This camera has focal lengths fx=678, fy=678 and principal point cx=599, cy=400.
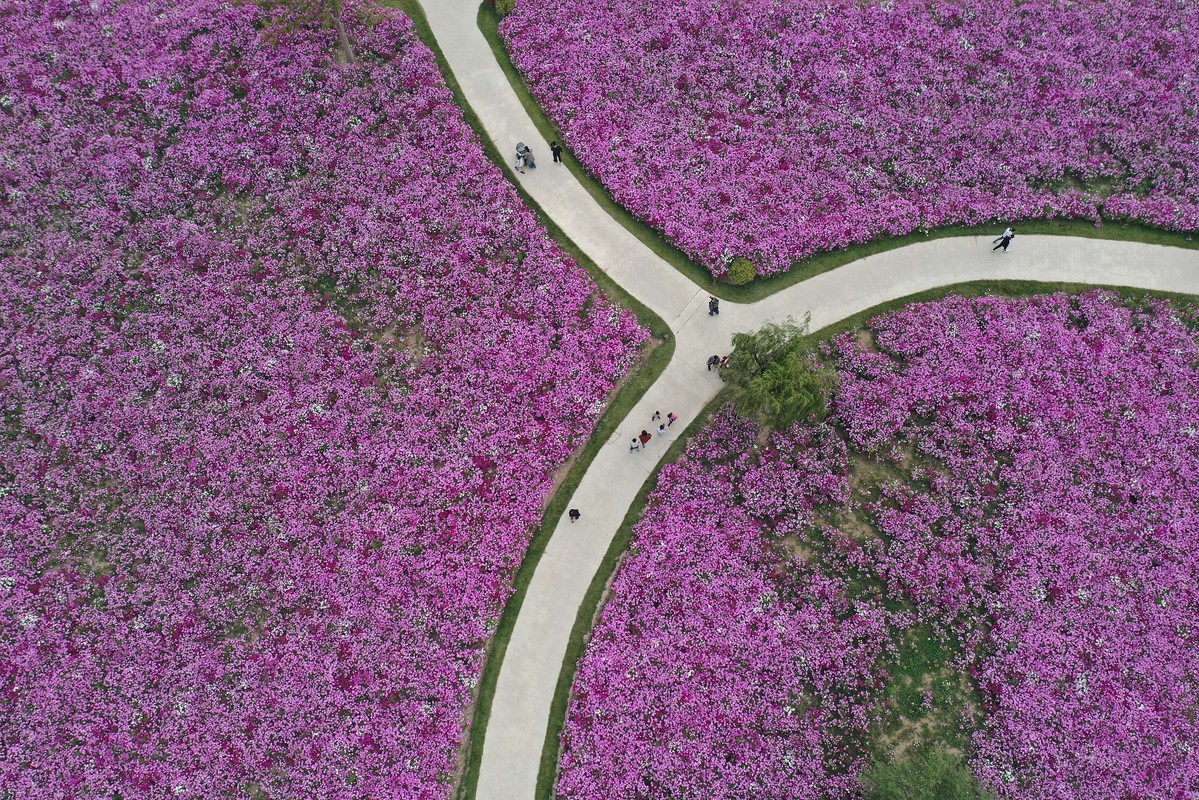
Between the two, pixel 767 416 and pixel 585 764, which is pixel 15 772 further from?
pixel 767 416

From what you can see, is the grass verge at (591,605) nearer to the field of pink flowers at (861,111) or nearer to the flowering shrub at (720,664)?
the flowering shrub at (720,664)

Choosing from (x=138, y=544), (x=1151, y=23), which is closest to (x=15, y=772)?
(x=138, y=544)

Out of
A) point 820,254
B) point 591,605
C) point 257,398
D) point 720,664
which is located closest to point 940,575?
point 720,664

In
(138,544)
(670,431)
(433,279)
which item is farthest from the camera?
(433,279)

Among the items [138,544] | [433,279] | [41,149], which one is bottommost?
[138,544]

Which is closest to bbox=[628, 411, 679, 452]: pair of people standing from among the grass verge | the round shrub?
the grass verge

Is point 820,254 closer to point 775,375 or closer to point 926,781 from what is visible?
point 775,375

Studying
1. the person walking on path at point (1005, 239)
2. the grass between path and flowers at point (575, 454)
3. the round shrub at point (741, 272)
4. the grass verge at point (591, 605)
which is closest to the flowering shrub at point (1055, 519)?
the person walking on path at point (1005, 239)
